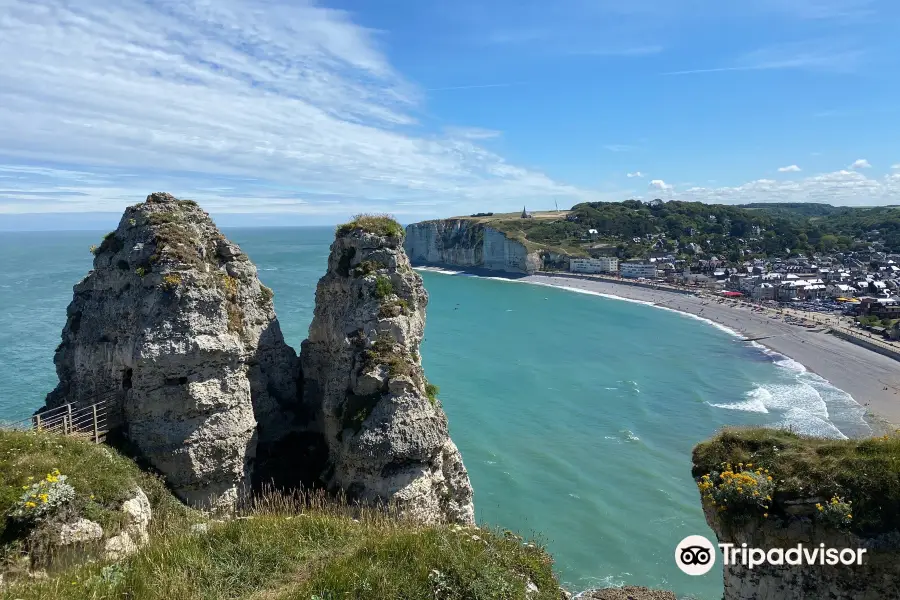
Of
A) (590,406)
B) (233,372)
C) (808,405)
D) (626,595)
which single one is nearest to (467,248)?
(590,406)

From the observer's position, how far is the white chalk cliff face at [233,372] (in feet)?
48.2

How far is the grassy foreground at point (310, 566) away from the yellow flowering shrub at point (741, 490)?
15.0 ft

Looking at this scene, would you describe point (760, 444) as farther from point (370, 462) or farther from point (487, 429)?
point (487, 429)

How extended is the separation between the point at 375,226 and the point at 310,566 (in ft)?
42.4

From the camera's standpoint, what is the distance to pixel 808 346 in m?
64.2

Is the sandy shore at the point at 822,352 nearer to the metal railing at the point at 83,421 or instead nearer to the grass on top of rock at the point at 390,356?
the grass on top of rock at the point at 390,356

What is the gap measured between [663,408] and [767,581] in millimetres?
34393

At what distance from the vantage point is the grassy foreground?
276 inches

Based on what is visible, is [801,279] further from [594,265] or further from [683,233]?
[683,233]

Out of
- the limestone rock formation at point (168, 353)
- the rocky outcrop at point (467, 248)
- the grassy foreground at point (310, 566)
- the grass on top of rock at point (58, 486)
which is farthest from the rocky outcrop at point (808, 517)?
the rocky outcrop at point (467, 248)

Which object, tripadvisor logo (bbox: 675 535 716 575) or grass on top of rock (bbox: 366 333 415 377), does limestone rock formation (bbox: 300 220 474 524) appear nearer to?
grass on top of rock (bbox: 366 333 415 377)

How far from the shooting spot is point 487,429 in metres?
Answer: 37.8

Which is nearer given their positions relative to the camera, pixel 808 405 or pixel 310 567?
pixel 310 567

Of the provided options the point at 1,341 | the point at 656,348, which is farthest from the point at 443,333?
the point at 1,341
